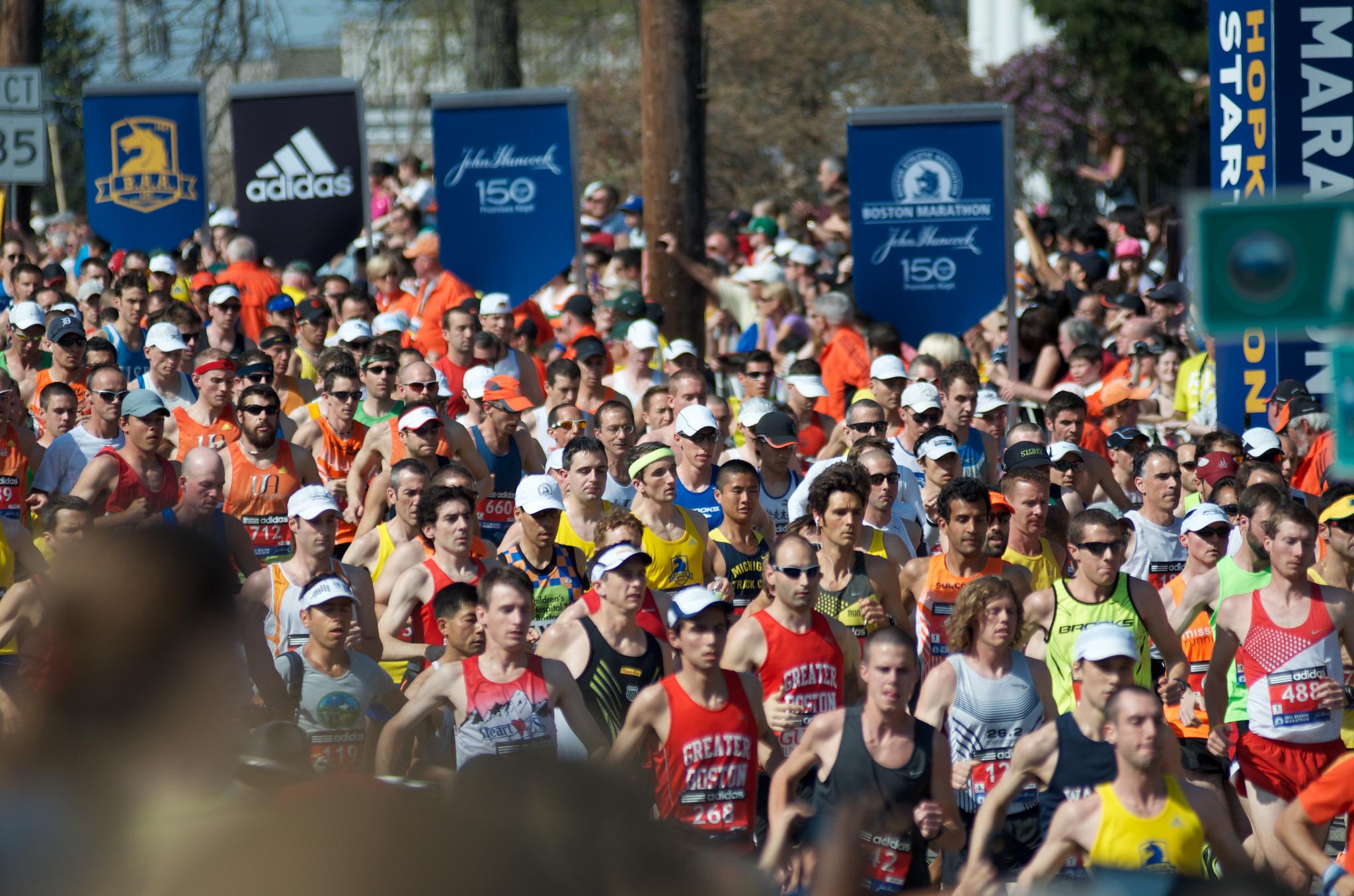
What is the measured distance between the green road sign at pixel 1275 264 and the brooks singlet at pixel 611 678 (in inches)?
174

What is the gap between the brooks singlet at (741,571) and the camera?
881 centimetres

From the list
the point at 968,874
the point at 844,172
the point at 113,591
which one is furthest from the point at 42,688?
the point at 844,172

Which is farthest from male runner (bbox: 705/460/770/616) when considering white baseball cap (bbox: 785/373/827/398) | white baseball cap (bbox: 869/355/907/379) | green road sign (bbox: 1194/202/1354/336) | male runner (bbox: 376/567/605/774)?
green road sign (bbox: 1194/202/1354/336)

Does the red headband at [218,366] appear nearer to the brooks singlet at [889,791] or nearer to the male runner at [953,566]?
the male runner at [953,566]

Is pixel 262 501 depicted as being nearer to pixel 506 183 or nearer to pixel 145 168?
pixel 506 183

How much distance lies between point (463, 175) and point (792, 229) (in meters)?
10.7

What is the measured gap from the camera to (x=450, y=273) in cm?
1383

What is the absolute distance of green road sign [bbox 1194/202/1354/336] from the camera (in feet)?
10.8

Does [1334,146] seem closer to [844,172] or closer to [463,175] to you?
[463,175]

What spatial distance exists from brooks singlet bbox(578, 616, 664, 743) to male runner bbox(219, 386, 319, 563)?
8.20 feet

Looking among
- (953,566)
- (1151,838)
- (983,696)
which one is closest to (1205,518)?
(953,566)

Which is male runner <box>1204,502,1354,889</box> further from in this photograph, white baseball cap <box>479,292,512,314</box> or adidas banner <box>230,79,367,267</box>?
adidas banner <box>230,79,367,267</box>

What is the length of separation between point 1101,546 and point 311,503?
3474 millimetres

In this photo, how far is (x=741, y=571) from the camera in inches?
348
